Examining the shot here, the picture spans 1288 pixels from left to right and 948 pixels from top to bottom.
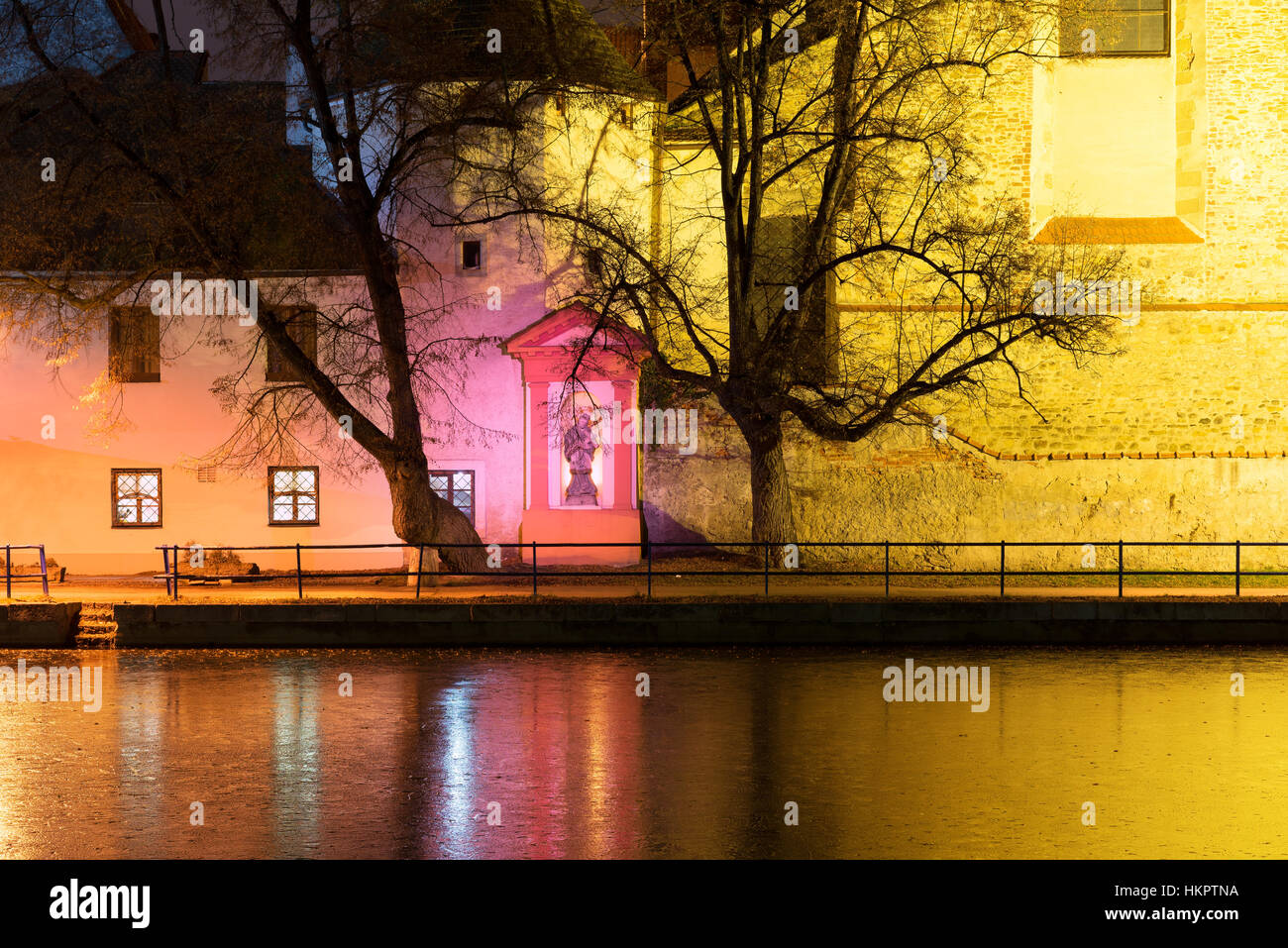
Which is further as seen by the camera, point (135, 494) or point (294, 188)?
point (135, 494)

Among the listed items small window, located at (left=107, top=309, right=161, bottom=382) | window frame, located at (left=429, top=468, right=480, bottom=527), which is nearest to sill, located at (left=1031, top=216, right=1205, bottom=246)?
window frame, located at (left=429, top=468, right=480, bottom=527)

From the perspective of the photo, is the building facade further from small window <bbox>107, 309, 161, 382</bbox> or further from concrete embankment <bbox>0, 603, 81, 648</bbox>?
concrete embankment <bbox>0, 603, 81, 648</bbox>

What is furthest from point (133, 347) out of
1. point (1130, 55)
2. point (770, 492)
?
point (1130, 55)

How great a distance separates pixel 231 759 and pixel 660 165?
21727mm

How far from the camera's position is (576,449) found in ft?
92.9

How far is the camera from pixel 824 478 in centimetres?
2788

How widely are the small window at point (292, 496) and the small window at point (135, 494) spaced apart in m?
2.29

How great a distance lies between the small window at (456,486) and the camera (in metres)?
28.7

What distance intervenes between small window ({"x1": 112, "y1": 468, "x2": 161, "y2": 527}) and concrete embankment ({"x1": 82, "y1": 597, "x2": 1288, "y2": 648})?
32.1 feet

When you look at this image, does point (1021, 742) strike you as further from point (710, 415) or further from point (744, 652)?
point (710, 415)

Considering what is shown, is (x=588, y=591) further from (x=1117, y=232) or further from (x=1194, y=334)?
(x=1117, y=232)

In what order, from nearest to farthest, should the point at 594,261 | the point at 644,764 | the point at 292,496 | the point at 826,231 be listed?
the point at 644,764 < the point at 594,261 < the point at 826,231 < the point at 292,496

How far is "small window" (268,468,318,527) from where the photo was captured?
28.8 m

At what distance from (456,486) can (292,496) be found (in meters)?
3.31
